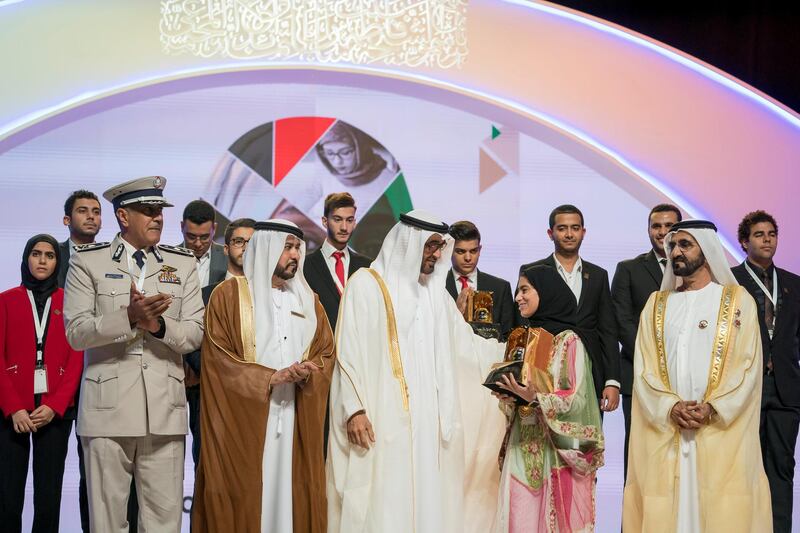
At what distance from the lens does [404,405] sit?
507 centimetres

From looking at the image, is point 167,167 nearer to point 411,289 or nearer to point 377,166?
point 377,166

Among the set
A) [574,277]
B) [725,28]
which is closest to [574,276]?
[574,277]

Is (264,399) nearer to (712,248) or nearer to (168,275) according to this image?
(168,275)

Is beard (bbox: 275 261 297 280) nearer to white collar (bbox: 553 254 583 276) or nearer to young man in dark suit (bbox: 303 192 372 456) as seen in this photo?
young man in dark suit (bbox: 303 192 372 456)

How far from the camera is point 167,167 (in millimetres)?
6891

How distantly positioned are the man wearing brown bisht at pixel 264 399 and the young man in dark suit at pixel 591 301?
4.63 ft

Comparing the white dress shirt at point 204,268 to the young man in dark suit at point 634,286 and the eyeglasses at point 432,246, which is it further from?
the young man in dark suit at point 634,286

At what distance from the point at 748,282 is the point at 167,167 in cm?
371

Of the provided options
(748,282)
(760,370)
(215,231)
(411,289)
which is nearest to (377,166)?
(215,231)

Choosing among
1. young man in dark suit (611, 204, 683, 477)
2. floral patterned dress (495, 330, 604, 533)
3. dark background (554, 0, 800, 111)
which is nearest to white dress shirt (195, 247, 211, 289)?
floral patterned dress (495, 330, 604, 533)

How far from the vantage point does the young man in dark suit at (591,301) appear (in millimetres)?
5898

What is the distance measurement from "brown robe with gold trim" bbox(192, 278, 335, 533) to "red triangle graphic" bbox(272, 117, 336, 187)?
2112 millimetres

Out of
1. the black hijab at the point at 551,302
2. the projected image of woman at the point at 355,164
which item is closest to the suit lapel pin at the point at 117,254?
the black hijab at the point at 551,302

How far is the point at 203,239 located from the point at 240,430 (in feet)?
5.66
